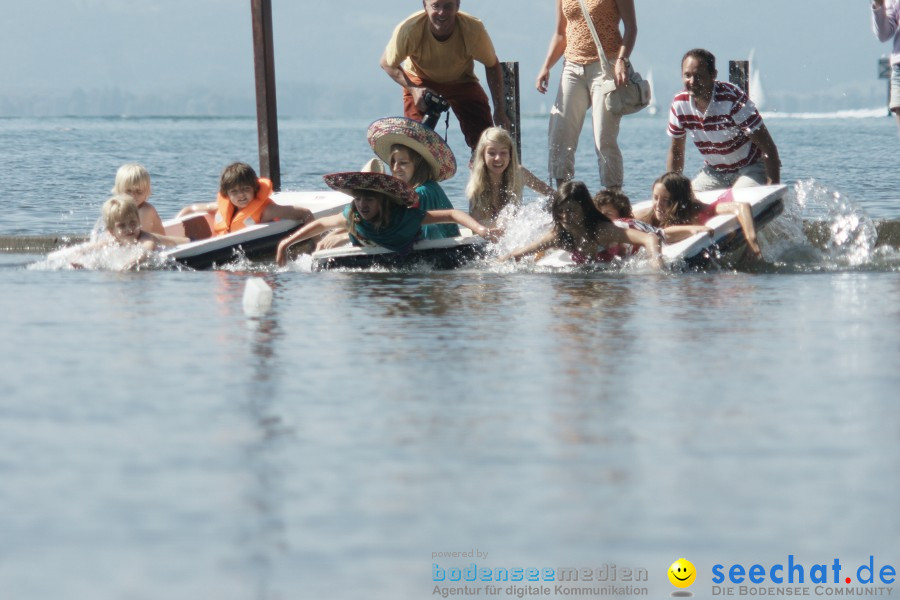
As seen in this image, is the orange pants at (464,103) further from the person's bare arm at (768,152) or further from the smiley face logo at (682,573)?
the smiley face logo at (682,573)

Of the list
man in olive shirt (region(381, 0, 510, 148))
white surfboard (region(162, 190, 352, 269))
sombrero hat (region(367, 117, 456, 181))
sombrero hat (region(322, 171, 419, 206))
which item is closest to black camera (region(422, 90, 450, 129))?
man in olive shirt (region(381, 0, 510, 148))

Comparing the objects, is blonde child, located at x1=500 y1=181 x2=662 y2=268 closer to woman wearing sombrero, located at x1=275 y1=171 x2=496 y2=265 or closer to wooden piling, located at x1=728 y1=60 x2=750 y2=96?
woman wearing sombrero, located at x1=275 y1=171 x2=496 y2=265

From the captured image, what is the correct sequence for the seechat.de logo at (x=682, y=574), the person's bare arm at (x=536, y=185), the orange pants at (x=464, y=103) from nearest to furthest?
the seechat.de logo at (x=682, y=574), the person's bare arm at (x=536, y=185), the orange pants at (x=464, y=103)

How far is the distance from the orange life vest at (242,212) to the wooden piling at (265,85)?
2763 mm

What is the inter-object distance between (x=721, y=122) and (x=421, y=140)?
203 centimetres

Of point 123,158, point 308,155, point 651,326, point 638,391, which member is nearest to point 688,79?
point 651,326

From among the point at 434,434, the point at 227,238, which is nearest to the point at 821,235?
the point at 227,238

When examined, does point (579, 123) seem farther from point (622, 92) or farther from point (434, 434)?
point (434, 434)

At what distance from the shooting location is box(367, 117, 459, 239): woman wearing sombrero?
1066 centimetres

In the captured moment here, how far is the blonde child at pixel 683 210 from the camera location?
10.3m

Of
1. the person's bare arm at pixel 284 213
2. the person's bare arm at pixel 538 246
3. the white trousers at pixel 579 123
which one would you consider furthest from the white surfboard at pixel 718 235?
the person's bare arm at pixel 284 213

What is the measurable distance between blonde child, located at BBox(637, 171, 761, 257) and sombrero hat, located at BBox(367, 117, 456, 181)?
1440 millimetres

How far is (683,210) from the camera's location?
10414 millimetres

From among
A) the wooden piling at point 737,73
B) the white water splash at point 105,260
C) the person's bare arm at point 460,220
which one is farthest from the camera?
the wooden piling at point 737,73
